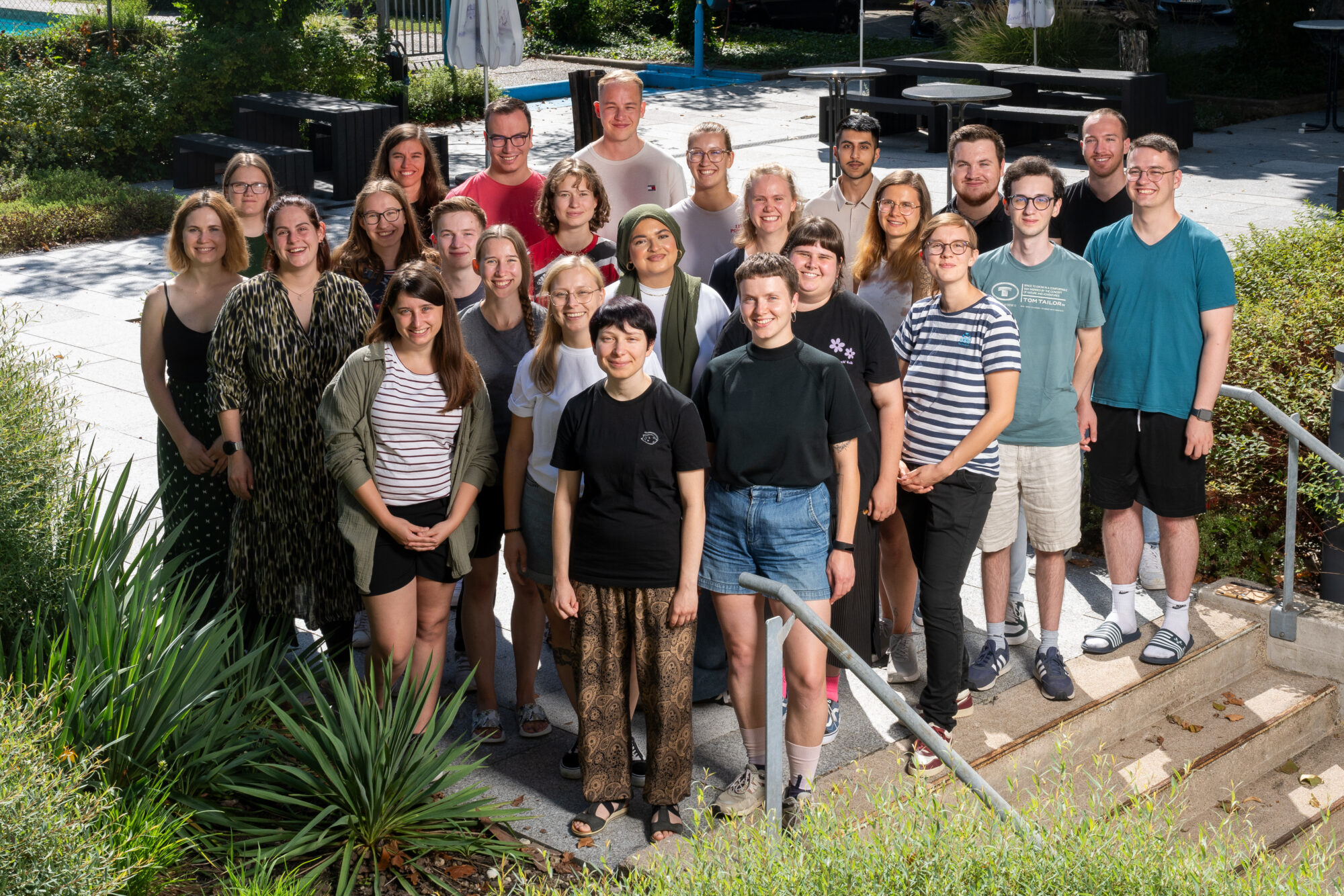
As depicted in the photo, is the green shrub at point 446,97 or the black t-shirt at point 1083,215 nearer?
the black t-shirt at point 1083,215

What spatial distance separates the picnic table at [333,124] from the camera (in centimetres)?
1511

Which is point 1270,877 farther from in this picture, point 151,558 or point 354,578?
point 151,558

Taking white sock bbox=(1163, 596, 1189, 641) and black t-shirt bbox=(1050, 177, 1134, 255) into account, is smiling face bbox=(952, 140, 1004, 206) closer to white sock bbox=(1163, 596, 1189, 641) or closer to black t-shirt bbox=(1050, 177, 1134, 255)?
black t-shirt bbox=(1050, 177, 1134, 255)

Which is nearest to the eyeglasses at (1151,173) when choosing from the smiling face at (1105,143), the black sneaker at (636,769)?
the smiling face at (1105,143)

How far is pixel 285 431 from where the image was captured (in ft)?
16.2

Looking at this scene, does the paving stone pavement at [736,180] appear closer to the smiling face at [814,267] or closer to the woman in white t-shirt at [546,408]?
the woman in white t-shirt at [546,408]

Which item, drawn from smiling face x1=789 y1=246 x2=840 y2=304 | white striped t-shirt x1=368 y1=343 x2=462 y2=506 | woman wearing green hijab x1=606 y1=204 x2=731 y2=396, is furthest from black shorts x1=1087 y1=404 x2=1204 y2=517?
white striped t-shirt x1=368 y1=343 x2=462 y2=506

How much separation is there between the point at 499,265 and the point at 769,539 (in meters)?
1.43

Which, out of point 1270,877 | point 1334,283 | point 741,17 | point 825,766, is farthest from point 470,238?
point 741,17

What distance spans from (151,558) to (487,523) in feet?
3.95

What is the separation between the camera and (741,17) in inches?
1211

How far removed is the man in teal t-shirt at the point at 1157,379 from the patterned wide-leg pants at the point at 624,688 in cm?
204

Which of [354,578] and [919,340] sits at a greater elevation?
[919,340]

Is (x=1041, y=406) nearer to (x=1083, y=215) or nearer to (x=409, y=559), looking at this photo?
(x=1083, y=215)
